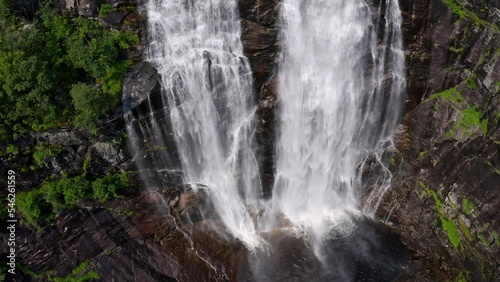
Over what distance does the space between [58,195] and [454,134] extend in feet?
65.8

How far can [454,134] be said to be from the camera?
21.9m

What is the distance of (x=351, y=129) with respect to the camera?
2327cm

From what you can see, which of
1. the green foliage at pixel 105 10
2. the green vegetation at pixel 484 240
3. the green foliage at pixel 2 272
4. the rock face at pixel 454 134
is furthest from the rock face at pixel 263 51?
the green foliage at pixel 2 272

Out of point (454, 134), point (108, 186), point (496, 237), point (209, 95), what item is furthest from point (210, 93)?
point (496, 237)

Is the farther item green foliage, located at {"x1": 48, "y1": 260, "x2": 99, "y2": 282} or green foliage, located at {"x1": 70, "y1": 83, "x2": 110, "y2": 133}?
green foliage, located at {"x1": 48, "y1": 260, "x2": 99, "y2": 282}

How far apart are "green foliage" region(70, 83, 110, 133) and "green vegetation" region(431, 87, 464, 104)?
1674 cm

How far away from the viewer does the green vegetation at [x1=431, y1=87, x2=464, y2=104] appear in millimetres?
21906

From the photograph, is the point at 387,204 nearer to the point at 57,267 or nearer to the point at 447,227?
the point at 447,227

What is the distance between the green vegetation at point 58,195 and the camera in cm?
2008

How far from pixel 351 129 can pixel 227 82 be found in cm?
747

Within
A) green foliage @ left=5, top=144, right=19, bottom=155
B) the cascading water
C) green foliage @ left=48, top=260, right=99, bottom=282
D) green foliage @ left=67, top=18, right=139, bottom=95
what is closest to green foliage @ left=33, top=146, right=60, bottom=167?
green foliage @ left=5, top=144, right=19, bottom=155

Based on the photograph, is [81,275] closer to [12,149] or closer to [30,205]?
[30,205]

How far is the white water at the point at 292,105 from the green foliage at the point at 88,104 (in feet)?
7.62

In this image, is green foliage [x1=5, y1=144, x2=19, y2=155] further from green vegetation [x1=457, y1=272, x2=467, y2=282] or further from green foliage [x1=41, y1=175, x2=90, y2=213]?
green vegetation [x1=457, y1=272, x2=467, y2=282]
